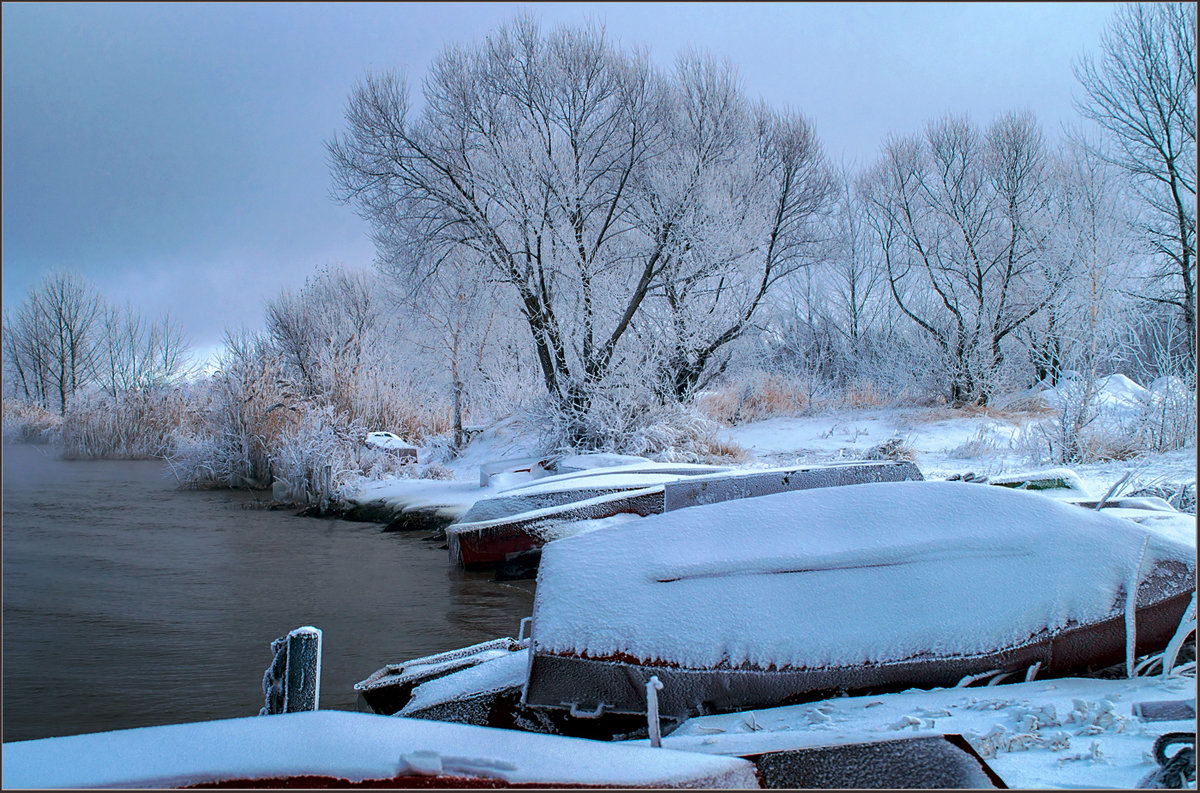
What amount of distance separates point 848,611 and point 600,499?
9.57 feet

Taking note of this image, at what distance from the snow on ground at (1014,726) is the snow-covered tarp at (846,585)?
5.2 inches

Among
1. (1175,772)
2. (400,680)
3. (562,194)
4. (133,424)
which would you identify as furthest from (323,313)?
(1175,772)

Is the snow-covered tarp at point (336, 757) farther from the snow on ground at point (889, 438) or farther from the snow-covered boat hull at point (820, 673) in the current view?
the snow on ground at point (889, 438)

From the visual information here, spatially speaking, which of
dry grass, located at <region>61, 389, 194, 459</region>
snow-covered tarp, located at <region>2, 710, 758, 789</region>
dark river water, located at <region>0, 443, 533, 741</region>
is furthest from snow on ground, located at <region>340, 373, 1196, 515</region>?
snow-covered tarp, located at <region>2, 710, 758, 789</region>

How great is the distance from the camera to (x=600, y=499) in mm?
4793

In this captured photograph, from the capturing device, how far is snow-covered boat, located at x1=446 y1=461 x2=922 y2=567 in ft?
14.7

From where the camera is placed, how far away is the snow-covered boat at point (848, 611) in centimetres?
194

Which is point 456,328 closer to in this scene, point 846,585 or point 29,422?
point 29,422

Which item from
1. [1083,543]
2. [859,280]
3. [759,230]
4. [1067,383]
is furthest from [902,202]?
[1083,543]

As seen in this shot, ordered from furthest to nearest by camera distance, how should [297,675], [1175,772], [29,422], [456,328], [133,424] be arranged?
[456,328] < [133,424] < [29,422] < [297,675] < [1175,772]

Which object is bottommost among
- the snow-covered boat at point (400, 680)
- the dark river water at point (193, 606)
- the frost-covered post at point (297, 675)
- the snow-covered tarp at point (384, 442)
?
the dark river water at point (193, 606)

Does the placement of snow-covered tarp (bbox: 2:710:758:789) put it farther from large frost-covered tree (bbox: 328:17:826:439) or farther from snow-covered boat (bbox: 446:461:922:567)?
large frost-covered tree (bbox: 328:17:826:439)

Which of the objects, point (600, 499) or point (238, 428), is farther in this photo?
point (238, 428)

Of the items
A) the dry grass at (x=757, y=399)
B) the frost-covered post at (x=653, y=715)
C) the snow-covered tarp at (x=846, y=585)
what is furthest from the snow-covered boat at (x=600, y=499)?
the dry grass at (x=757, y=399)
